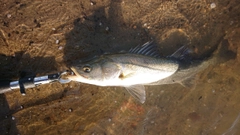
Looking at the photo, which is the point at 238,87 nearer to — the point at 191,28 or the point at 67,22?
the point at 191,28

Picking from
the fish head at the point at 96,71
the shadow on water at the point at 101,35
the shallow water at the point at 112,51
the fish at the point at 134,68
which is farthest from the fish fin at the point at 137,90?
the shadow on water at the point at 101,35


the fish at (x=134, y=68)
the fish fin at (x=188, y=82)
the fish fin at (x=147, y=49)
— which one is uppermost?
the fish fin at (x=147, y=49)

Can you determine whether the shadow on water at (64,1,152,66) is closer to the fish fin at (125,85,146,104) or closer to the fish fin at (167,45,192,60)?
the fish fin at (167,45,192,60)

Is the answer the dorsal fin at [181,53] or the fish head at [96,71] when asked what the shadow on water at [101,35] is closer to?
the dorsal fin at [181,53]

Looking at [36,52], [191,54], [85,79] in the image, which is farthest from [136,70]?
[36,52]

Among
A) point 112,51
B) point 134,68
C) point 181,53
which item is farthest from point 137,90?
point 181,53

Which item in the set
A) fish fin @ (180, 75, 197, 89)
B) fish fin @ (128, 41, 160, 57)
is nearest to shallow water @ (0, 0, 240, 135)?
fish fin @ (180, 75, 197, 89)
